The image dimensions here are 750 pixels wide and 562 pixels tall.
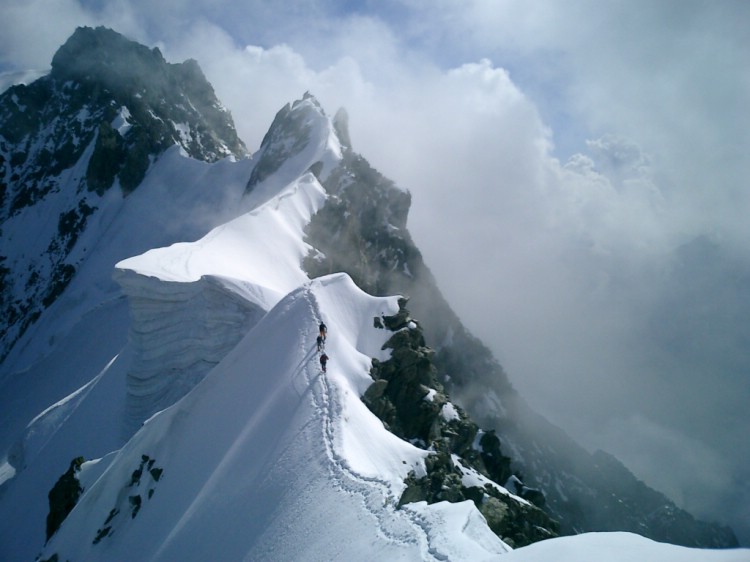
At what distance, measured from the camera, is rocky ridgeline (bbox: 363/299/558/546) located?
73.6ft

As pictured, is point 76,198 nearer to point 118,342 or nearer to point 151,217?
point 151,217

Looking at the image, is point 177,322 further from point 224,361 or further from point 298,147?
point 298,147

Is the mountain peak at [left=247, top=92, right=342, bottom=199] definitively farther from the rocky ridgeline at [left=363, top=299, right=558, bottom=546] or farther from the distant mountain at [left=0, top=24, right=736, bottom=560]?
the rocky ridgeline at [left=363, top=299, right=558, bottom=546]

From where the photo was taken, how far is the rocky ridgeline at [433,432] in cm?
2242

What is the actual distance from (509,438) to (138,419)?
76464mm

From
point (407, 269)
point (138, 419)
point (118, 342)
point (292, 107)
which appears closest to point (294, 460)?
point (138, 419)

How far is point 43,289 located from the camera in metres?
76.1

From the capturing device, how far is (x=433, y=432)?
105ft

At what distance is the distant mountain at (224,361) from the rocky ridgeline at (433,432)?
170 mm

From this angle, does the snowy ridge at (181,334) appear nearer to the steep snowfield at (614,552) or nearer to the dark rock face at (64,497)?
the dark rock face at (64,497)

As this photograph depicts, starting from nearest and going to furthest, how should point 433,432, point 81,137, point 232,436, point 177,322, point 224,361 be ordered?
point 232,436 < point 224,361 < point 433,432 < point 177,322 < point 81,137

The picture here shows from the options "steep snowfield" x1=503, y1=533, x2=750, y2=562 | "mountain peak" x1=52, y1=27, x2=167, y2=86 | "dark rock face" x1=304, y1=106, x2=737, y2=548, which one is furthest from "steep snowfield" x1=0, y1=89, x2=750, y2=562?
"mountain peak" x1=52, y1=27, x2=167, y2=86

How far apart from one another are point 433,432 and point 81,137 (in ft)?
299

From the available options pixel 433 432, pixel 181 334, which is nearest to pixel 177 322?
pixel 181 334
